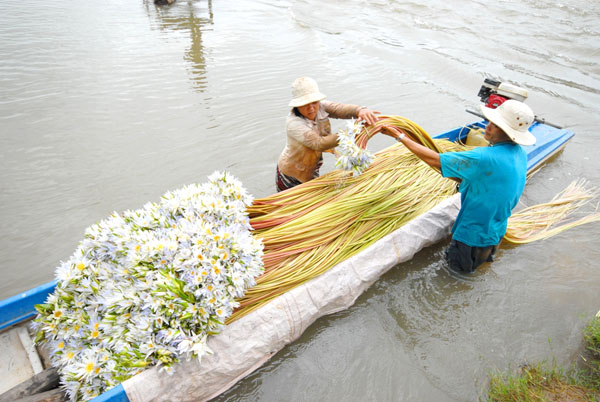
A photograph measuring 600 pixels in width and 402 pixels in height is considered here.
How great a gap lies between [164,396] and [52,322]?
80 centimetres

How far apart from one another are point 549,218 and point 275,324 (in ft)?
11.2

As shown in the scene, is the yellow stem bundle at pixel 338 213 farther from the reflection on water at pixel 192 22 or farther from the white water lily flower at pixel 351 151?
the reflection on water at pixel 192 22

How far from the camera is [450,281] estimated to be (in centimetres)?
326

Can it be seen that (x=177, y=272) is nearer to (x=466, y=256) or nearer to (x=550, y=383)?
(x=466, y=256)

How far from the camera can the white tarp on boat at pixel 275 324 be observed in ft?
6.39

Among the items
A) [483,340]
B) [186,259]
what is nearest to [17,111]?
[186,259]

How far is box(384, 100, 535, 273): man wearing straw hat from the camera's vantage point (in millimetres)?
2404

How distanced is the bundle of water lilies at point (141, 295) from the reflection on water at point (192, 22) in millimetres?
5041

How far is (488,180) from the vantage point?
8.22ft

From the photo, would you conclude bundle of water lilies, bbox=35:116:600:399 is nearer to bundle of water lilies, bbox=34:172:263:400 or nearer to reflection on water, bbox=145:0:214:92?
bundle of water lilies, bbox=34:172:263:400

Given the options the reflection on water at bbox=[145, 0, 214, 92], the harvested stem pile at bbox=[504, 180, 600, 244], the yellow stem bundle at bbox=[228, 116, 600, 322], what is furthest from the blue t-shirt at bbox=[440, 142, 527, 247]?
the reflection on water at bbox=[145, 0, 214, 92]

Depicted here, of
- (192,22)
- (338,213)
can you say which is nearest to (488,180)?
(338,213)

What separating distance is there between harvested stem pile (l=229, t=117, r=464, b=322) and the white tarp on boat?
7cm

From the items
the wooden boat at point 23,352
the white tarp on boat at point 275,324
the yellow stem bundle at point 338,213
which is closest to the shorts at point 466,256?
the white tarp on boat at point 275,324
